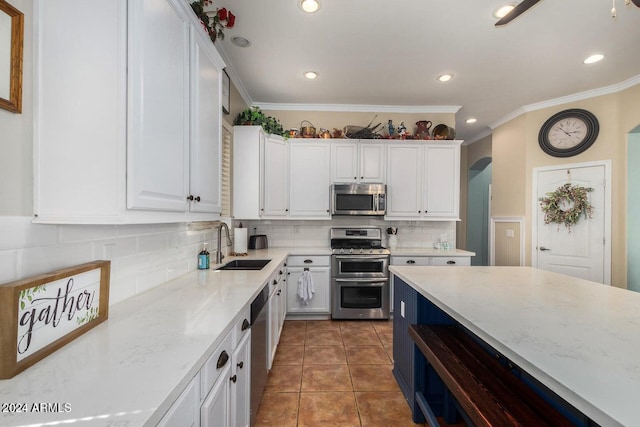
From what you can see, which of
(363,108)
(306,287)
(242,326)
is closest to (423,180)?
(363,108)

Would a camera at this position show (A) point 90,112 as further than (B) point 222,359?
No

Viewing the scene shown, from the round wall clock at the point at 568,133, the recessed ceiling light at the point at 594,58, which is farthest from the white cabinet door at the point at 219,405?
the round wall clock at the point at 568,133

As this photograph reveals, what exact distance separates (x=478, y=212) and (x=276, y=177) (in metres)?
4.61

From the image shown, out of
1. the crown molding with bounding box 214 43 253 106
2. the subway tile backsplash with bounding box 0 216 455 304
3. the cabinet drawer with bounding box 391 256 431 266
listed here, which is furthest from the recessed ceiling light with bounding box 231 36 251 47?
the cabinet drawer with bounding box 391 256 431 266

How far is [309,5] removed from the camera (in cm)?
192

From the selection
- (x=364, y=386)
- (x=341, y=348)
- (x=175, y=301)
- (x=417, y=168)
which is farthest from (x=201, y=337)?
(x=417, y=168)

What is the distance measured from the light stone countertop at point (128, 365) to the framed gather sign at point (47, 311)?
0.03 metres

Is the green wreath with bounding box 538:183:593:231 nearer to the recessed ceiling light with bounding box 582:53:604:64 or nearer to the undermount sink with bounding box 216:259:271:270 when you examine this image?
the recessed ceiling light with bounding box 582:53:604:64

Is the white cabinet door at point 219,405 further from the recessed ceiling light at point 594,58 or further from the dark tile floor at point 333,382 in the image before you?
the recessed ceiling light at point 594,58

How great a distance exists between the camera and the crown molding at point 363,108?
3.74 metres

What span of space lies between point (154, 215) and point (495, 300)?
1.61 meters

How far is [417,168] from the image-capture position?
356cm

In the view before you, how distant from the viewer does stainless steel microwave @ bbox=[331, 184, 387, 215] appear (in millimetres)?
3441

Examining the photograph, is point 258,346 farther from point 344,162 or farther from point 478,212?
point 478,212
